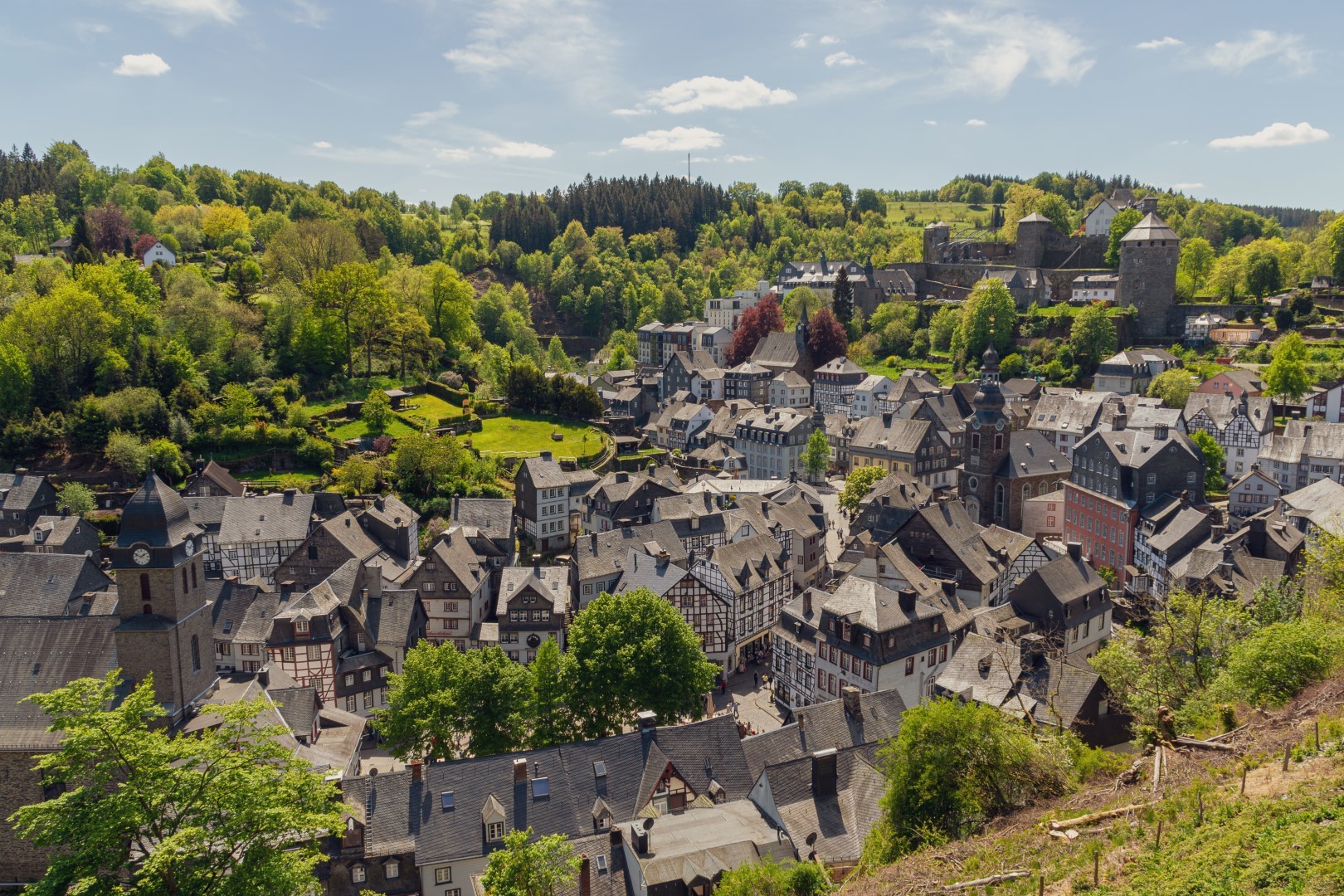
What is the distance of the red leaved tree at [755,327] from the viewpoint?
105 meters

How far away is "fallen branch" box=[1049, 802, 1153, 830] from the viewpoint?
1634cm

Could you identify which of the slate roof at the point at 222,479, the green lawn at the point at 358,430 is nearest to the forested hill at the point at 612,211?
the green lawn at the point at 358,430

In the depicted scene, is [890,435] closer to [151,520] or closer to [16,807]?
[151,520]

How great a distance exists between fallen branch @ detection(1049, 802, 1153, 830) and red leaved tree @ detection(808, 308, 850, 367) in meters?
83.0

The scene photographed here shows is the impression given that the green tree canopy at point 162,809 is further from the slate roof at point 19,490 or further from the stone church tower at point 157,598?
the slate roof at point 19,490

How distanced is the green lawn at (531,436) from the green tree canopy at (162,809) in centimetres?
5135

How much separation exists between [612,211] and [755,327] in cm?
6428

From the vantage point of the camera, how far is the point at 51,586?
42.4m

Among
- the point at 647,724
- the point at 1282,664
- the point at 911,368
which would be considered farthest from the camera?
the point at 911,368

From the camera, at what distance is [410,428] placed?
236 ft

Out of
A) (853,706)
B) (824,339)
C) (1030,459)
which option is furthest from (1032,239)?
(853,706)

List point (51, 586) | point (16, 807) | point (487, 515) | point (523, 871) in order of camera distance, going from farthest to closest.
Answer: point (487, 515) → point (51, 586) → point (16, 807) → point (523, 871)

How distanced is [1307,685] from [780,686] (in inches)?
858

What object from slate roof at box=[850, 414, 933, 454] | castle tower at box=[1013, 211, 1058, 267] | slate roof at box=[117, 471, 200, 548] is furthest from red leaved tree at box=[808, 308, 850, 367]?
slate roof at box=[117, 471, 200, 548]
